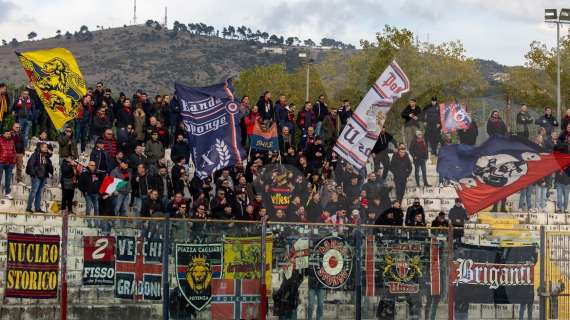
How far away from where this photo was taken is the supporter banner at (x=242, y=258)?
19.5 metres

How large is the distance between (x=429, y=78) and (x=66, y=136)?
6266cm

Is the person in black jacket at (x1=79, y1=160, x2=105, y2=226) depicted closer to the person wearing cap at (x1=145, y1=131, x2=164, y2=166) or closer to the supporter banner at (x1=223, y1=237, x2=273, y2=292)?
the person wearing cap at (x1=145, y1=131, x2=164, y2=166)

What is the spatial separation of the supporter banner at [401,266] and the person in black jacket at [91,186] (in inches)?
275

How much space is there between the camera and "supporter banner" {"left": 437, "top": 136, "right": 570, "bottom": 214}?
23000mm

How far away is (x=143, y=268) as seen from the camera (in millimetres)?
19125

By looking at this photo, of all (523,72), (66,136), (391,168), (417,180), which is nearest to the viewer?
(66,136)

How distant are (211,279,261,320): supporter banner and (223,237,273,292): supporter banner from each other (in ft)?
0.43

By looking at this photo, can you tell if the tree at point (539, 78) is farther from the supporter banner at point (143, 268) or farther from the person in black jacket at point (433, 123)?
the supporter banner at point (143, 268)

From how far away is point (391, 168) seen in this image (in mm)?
28688

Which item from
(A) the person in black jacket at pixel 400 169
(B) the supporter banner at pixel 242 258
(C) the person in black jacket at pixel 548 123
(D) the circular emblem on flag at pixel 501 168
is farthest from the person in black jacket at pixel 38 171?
(C) the person in black jacket at pixel 548 123

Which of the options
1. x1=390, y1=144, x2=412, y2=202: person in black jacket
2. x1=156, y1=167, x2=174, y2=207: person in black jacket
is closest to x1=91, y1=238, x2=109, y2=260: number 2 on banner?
x1=156, y1=167, x2=174, y2=207: person in black jacket

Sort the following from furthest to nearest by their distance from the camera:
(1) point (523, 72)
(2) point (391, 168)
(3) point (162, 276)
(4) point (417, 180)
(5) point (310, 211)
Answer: (1) point (523, 72), (4) point (417, 180), (2) point (391, 168), (5) point (310, 211), (3) point (162, 276)

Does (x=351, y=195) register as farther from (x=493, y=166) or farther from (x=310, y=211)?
(x=493, y=166)

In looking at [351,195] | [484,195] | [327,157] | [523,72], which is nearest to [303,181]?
[351,195]
